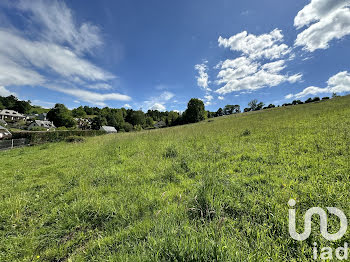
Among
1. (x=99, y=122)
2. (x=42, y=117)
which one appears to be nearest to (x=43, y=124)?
(x=99, y=122)

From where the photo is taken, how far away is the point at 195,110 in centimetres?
5041

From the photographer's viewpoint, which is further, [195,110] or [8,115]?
[8,115]

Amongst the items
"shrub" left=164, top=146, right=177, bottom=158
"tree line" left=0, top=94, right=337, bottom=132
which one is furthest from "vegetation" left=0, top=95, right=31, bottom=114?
"shrub" left=164, top=146, right=177, bottom=158

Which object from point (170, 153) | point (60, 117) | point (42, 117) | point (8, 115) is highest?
point (42, 117)

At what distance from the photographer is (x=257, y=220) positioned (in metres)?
2.13

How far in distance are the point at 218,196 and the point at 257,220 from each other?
694 mm

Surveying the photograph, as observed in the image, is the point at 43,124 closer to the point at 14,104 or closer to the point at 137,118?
the point at 137,118

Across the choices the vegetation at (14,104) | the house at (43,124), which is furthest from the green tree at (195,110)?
the vegetation at (14,104)

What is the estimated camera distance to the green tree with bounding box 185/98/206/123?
5034 cm

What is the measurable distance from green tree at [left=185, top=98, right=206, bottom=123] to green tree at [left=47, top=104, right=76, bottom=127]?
6757cm

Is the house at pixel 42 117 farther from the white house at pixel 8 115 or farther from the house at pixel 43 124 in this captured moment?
A: the house at pixel 43 124

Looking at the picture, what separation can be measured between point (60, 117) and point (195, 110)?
2875 inches

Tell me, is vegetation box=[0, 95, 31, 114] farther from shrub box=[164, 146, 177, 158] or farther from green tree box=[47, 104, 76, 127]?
shrub box=[164, 146, 177, 158]

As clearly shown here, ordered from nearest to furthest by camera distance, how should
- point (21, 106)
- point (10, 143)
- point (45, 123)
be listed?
1. point (10, 143)
2. point (45, 123)
3. point (21, 106)
